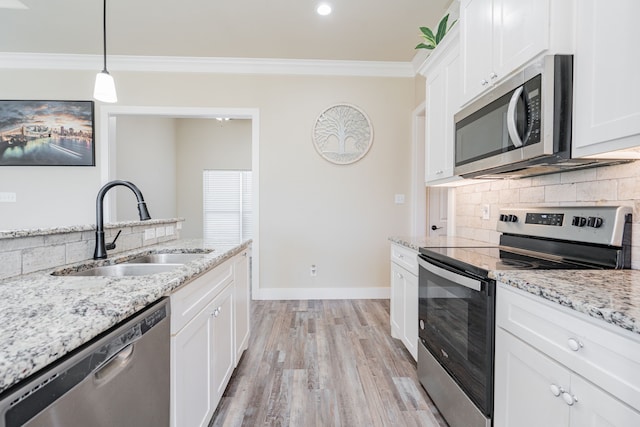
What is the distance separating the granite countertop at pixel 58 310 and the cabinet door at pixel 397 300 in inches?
61.3

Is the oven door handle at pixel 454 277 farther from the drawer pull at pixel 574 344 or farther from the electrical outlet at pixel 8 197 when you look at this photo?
the electrical outlet at pixel 8 197

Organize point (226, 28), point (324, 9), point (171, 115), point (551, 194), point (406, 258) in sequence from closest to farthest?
point (551, 194) → point (406, 258) → point (324, 9) → point (226, 28) → point (171, 115)

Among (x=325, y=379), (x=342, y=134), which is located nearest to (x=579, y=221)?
(x=325, y=379)

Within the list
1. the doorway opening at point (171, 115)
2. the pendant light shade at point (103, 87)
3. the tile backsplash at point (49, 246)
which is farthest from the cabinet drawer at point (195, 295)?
the doorway opening at point (171, 115)

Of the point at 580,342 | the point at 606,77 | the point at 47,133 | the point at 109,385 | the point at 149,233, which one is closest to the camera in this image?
the point at 109,385

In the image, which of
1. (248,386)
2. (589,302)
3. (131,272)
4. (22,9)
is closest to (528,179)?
(589,302)

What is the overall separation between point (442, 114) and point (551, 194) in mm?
938

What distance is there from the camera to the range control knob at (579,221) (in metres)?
1.28

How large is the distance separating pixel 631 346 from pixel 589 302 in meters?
0.12

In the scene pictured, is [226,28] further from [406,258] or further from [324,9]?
[406,258]

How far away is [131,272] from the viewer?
4.85 feet

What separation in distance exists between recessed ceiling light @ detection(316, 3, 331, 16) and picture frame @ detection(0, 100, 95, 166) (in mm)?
2875

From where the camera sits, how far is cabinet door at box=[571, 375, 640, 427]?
0.70 metres

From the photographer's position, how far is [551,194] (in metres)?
1.58
